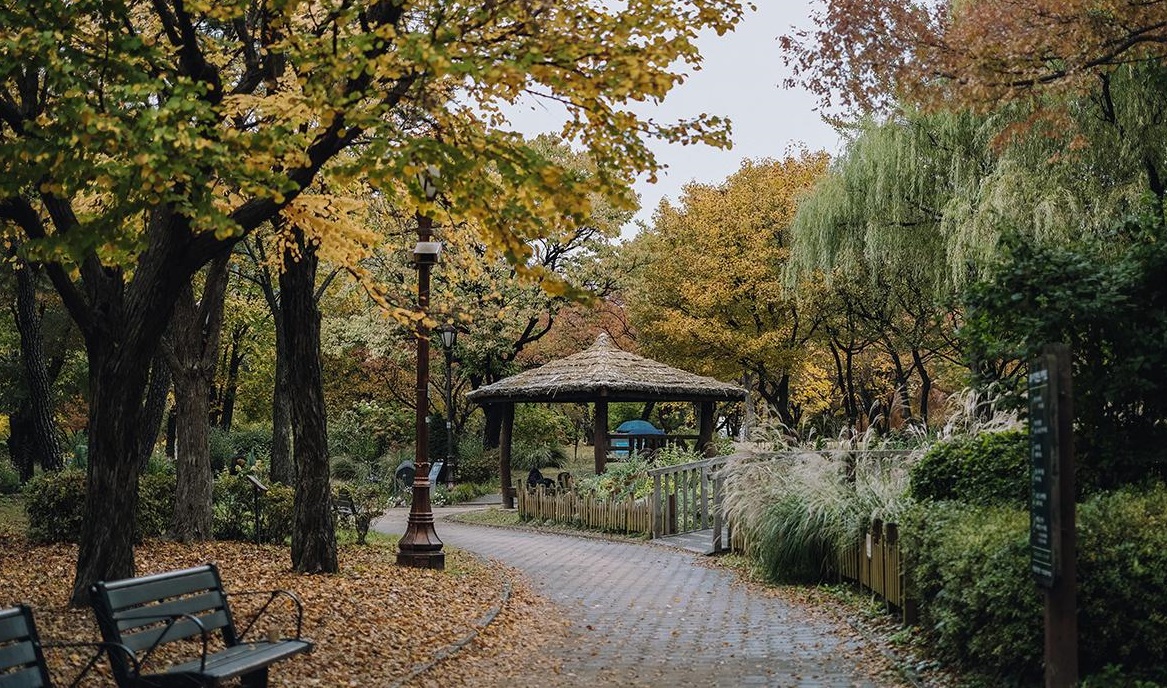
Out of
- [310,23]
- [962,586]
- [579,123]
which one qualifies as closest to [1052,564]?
[962,586]

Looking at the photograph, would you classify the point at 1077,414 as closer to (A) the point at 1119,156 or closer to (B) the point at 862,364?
(A) the point at 1119,156

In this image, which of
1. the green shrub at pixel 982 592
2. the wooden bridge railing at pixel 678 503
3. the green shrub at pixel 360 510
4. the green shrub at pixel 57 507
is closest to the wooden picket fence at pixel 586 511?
the wooden bridge railing at pixel 678 503

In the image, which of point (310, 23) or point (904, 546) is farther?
point (310, 23)

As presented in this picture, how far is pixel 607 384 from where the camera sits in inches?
925

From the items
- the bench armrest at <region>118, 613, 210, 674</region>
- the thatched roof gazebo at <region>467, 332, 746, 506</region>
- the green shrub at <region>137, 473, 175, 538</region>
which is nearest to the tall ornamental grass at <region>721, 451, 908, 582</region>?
the bench armrest at <region>118, 613, 210, 674</region>

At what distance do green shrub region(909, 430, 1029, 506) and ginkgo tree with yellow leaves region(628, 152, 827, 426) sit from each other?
2222 centimetres

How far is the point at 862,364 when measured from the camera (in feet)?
130

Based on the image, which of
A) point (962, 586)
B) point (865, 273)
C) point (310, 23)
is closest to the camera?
point (962, 586)

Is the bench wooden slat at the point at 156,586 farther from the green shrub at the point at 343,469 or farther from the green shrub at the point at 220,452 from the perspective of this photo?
the green shrub at the point at 343,469

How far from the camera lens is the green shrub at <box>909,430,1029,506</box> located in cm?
905

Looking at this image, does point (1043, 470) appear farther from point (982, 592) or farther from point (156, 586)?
point (156, 586)

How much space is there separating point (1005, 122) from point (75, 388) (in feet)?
81.9

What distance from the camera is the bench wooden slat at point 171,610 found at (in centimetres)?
581

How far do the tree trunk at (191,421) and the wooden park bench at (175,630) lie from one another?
6706 mm
